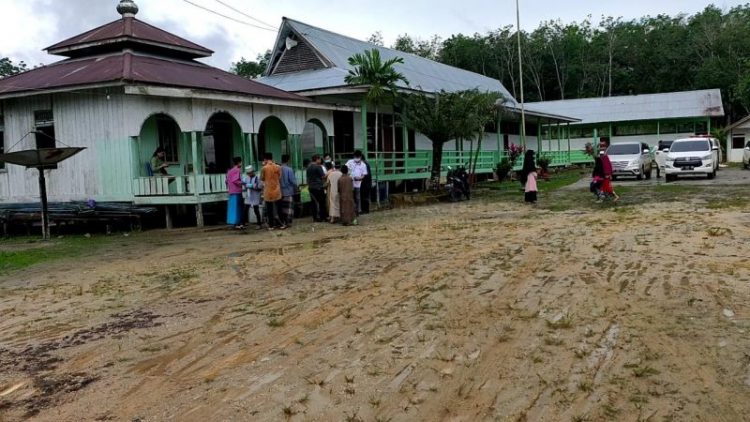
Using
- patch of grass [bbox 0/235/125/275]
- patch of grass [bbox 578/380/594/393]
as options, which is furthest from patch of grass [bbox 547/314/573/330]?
patch of grass [bbox 0/235/125/275]

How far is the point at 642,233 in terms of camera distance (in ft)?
34.1

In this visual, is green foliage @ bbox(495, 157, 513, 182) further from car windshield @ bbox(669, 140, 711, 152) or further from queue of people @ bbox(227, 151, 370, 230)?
queue of people @ bbox(227, 151, 370, 230)

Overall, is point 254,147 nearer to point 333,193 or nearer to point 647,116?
point 333,193

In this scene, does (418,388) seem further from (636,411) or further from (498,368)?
(636,411)

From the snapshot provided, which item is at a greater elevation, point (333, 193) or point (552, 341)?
point (333, 193)

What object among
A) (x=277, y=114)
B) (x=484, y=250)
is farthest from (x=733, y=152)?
(x=484, y=250)

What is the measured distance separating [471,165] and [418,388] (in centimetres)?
2092

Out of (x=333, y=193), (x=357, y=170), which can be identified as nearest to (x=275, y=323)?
(x=333, y=193)

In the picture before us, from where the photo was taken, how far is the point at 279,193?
13.4 metres

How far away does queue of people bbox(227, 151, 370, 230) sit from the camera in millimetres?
13320

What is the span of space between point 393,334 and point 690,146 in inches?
887

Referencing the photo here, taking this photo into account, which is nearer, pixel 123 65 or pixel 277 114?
pixel 123 65

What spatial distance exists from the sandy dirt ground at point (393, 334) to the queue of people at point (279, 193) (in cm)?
360

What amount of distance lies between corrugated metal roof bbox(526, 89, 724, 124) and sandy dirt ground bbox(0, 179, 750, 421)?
37456 mm
